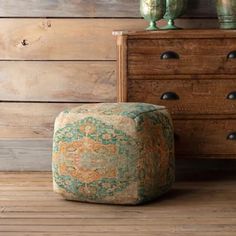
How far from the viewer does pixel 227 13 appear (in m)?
3.55

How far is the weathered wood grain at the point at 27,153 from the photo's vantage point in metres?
3.98

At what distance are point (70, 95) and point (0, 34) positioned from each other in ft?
1.68

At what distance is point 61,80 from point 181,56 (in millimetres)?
791

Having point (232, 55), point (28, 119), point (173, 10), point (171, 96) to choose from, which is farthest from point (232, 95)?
point (28, 119)

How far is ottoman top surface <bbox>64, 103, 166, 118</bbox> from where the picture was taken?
3.12m

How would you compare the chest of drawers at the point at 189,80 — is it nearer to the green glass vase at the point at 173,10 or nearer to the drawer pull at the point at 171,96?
the drawer pull at the point at 171,96

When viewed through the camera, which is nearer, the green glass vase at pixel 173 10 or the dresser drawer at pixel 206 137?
the dresser drawer at pixel 206 137

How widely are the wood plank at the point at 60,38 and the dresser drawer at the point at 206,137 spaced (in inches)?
25.9

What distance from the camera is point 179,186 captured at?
141 inches

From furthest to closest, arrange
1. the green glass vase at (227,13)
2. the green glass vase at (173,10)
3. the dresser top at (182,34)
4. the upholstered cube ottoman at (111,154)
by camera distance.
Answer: the green glass vase at (173,10) → the green glass vase at (227,13) → the dresser top at (182,34) → the upholstered cube ottoman at (111,154)

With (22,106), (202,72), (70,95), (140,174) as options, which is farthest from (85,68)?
(140,174)

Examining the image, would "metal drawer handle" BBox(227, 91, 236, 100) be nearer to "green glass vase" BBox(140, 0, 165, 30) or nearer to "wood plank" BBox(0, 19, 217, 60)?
"green glass vase" BBox(140, 0, 165, 30)

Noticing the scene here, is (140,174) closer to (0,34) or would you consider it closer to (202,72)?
(202,72)

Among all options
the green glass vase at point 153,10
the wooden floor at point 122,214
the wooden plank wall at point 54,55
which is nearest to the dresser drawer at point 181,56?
the green glass vase at point 153,10
